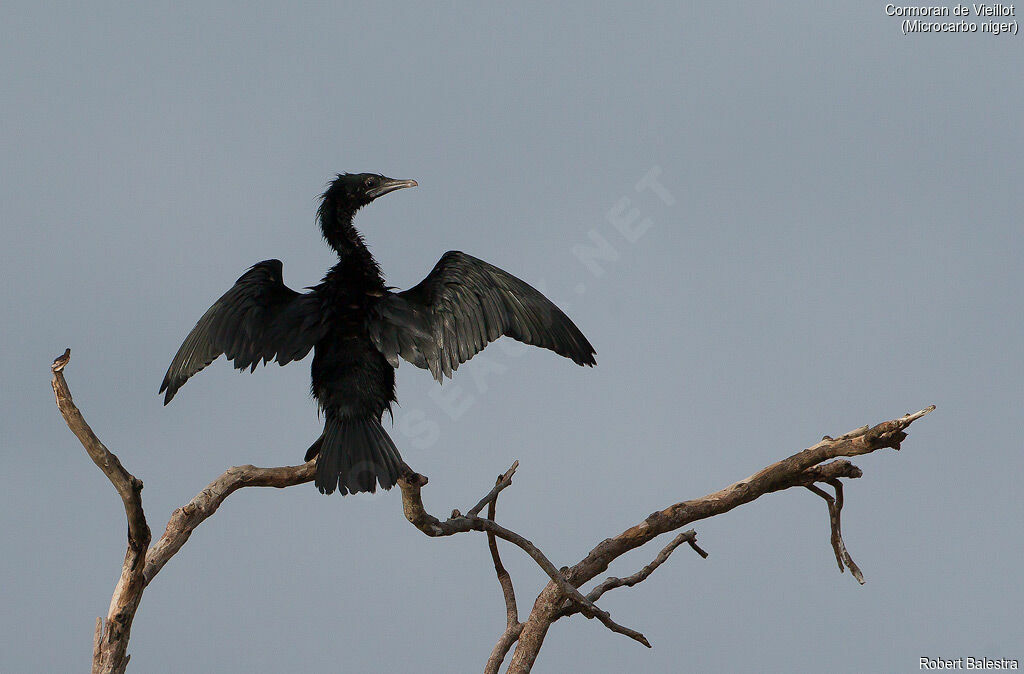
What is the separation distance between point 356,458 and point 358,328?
1.02m

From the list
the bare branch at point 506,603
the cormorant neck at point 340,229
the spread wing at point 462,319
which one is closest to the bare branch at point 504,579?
the bare branch at point 506,603

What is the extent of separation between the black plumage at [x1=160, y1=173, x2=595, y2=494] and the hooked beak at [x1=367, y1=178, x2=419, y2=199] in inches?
7.9

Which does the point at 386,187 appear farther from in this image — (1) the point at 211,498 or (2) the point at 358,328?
(1) the point at 211,498

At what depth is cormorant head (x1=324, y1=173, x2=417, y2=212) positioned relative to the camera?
291 inches

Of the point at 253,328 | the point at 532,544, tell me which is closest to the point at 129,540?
the point at 253,328

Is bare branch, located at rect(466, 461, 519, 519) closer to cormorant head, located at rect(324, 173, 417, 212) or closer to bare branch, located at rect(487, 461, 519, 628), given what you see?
bare branch, located at rect(487, 461, 519, 628)

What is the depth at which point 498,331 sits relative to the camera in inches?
267

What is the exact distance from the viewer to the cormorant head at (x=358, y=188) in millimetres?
7383

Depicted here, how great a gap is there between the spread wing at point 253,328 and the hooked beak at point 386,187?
0.89 metres

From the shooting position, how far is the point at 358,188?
7.47 metres

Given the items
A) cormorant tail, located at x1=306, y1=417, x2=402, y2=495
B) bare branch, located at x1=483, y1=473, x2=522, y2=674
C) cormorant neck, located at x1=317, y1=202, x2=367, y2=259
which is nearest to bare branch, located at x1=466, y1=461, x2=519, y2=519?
bare branch, located at x1=483, y1=473, x2=522, y2=674

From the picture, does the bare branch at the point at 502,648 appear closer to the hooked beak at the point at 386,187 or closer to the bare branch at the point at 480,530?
the bare branch at the point at 480,530

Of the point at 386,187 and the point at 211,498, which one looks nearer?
the point at 211,498

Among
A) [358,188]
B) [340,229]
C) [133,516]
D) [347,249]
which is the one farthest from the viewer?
[358,188]
